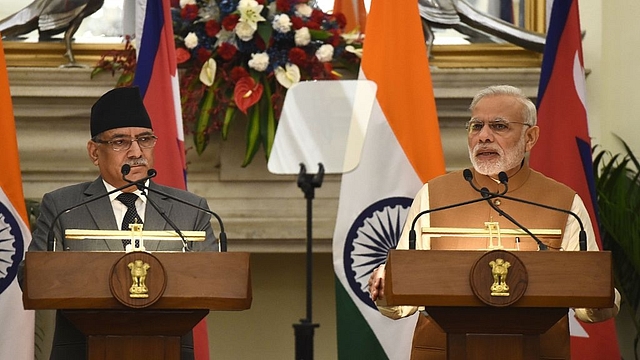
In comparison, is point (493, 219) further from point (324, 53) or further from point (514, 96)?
point (324, 53)

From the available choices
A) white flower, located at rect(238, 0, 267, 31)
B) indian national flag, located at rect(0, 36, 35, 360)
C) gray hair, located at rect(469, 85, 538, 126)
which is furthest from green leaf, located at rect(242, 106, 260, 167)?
gray hair, located at rect(469, 85, 538, 126)

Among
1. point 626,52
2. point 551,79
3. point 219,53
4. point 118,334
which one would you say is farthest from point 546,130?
point 118,334

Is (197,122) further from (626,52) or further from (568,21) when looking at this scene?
(626,52)

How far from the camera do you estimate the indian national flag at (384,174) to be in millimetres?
4754

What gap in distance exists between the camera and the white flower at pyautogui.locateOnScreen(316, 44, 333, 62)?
17.4 feet

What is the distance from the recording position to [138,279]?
304 cm

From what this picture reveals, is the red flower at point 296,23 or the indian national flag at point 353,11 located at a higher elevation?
the indian national flag at point 353,11

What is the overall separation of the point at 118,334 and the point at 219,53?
238 cm

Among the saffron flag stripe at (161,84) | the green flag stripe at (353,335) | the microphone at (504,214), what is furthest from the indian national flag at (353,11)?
the microphone at (504,214)

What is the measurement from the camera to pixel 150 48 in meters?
4.90

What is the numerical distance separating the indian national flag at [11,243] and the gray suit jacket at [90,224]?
0.98 meters

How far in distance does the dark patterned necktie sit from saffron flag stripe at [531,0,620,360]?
6.41 feet

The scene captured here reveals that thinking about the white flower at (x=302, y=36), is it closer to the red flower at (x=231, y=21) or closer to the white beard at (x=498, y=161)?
the red flower at (x=231, y=21)

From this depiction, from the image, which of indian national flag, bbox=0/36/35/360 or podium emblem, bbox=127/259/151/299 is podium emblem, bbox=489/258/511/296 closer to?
podium emblem, bbox=127/259/151/299
